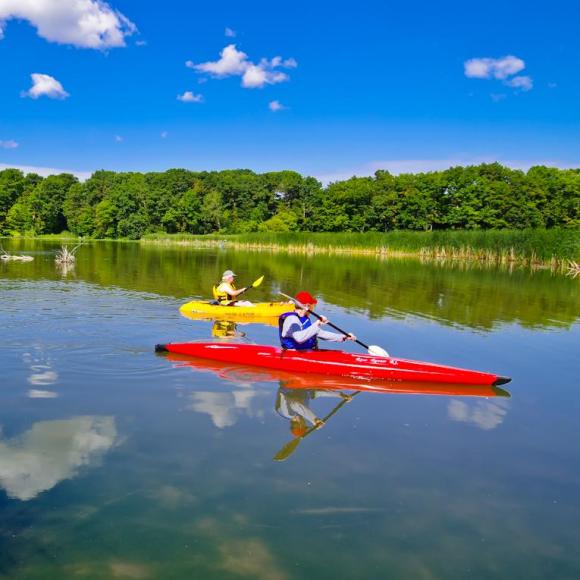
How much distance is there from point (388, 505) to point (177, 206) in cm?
7782

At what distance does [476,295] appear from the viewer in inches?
759

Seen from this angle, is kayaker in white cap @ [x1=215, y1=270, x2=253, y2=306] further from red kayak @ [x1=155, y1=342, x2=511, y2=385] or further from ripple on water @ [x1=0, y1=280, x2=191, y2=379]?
red kayak @ [x1=155, y1=342, x2=511, y2=385]

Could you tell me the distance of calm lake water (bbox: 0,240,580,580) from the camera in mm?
3842

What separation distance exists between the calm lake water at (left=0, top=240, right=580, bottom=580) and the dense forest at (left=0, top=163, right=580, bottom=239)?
182 ft

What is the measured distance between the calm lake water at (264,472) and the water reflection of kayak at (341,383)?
103 millimetres

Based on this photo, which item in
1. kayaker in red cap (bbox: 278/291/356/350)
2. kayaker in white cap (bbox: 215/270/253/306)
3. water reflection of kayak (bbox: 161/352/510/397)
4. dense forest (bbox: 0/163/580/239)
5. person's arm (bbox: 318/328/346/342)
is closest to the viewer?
water reflection of kayak (bbox: 161/352/510/397)

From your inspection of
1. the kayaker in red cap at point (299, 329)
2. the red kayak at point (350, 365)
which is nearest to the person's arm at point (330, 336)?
the kayaker in red cap at point (299, 329)

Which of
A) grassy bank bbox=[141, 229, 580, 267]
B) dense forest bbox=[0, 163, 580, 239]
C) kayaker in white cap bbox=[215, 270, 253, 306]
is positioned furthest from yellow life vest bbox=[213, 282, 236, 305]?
dense forest bbox=[0, 163, 580, 239]

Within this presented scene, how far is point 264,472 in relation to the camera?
5.04 metres

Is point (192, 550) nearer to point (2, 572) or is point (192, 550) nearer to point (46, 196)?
point (2, 572)

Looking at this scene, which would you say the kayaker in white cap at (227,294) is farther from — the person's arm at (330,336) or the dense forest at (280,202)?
the dense forest at (280,202)

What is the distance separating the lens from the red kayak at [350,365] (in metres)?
7.97

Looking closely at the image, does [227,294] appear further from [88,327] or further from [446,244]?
[446,244]

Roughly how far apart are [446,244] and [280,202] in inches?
1782
